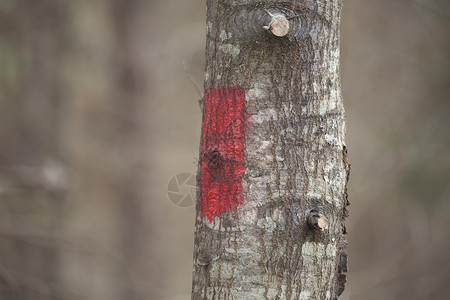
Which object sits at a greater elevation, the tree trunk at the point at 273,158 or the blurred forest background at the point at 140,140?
the blurred forest background at the point at 140,140

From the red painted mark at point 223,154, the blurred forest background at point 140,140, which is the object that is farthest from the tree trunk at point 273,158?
the blurred forest background at point 140,140

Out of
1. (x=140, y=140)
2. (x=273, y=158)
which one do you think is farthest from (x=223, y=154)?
(x=140, y=140)

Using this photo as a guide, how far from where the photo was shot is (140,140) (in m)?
6.09

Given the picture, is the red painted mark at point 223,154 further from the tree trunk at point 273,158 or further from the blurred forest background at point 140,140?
the blurred forest background at point 140,140

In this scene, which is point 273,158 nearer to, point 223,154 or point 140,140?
point 223,154

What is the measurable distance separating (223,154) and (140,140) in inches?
194

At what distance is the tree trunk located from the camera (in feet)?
4.10

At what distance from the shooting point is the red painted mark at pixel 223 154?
129 cm

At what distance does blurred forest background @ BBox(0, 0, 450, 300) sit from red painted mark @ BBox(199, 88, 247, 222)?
3.34 metres

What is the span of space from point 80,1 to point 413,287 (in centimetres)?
613

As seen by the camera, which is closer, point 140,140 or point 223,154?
point 223,154

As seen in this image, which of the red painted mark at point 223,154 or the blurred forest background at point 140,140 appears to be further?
the blurred forest background at point 140,140

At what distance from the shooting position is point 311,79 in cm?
129

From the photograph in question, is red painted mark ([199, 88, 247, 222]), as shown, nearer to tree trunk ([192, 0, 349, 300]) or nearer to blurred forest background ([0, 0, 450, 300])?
tree trunk ([192, 0, 349, 300])
